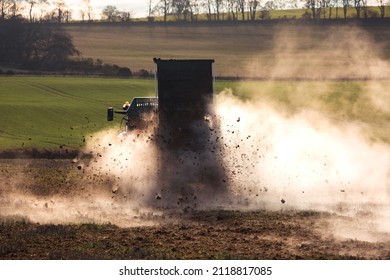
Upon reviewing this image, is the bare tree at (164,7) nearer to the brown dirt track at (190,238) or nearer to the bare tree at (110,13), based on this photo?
the bare tree at (110,13)

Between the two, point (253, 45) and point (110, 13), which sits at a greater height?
point (110, 13)

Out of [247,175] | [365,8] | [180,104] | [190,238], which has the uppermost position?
[365,8]

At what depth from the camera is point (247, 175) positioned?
2409cm

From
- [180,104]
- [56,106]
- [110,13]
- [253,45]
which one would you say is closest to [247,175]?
[180,104]

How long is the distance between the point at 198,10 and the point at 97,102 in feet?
301

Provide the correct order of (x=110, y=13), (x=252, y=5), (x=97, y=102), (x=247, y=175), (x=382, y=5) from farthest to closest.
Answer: (x=110, y=13) → (x=252, y=5) → (x=382, y=5) → (x=97, y=102) → (x=247, y=175)

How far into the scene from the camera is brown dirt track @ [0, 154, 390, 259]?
15.4 meters

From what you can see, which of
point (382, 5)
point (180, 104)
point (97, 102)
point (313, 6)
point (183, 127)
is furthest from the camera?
point (313, 6)

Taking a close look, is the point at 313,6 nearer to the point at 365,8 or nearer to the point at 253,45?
the point at 365,8

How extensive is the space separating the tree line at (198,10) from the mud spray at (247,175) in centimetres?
9264

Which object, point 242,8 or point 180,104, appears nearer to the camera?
point 180,104

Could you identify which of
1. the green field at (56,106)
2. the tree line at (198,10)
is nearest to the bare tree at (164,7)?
the tree line at (198,10)

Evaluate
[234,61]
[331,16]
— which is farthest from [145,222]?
[331,16]

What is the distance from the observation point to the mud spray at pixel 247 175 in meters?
20.8
